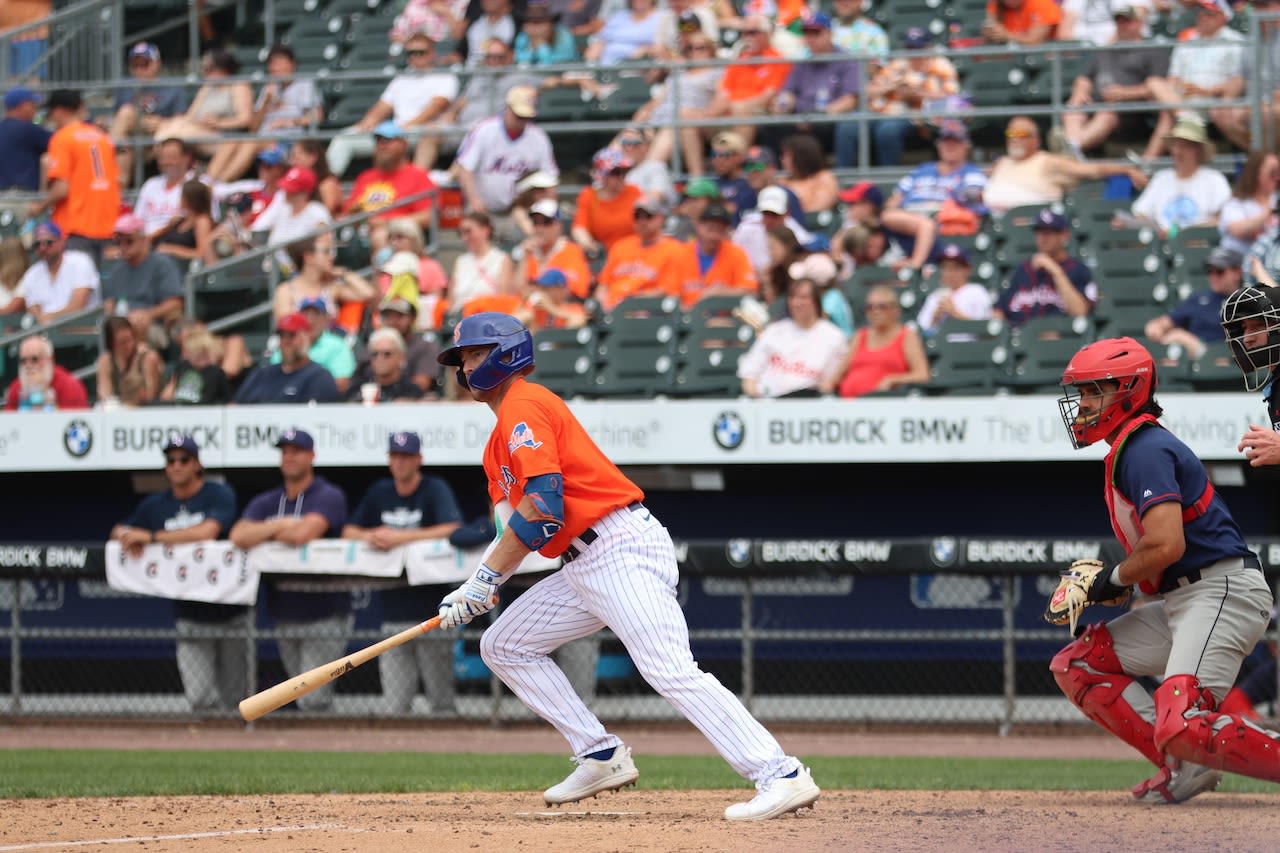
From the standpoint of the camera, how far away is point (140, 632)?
39.1 feet

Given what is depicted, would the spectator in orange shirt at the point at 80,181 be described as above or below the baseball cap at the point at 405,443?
above

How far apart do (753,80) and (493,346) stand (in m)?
8.55

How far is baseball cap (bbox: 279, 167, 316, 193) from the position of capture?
1428 cm

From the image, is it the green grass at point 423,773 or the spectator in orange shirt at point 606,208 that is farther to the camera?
the spectator in orange shirt at point 606,208

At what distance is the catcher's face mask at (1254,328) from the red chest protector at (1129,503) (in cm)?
40

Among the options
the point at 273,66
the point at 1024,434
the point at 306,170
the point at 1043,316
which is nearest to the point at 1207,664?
the point at 1024,434

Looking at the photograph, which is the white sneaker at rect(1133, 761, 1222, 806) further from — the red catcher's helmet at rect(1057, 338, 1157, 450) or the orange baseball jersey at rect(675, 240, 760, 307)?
the orange baseball jersey at rect(675, 240, 760, 307)

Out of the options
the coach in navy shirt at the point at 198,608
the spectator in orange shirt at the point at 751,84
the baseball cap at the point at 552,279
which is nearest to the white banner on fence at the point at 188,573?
the coach in navy shirt at the point at 198,608

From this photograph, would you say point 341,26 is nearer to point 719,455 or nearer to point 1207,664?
point 719,455

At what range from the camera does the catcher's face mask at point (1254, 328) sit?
258 inches

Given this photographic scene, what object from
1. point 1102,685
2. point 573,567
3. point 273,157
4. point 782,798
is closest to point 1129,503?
point 1102,685

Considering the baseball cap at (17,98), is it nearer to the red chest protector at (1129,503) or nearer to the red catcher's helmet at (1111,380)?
the red catcher's helmet at (1111,380)

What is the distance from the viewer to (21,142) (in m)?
15.4

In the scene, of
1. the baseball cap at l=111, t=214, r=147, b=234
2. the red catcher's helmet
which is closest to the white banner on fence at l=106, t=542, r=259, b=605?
the baseball cap at l=111, t=214, r=147, b=234
